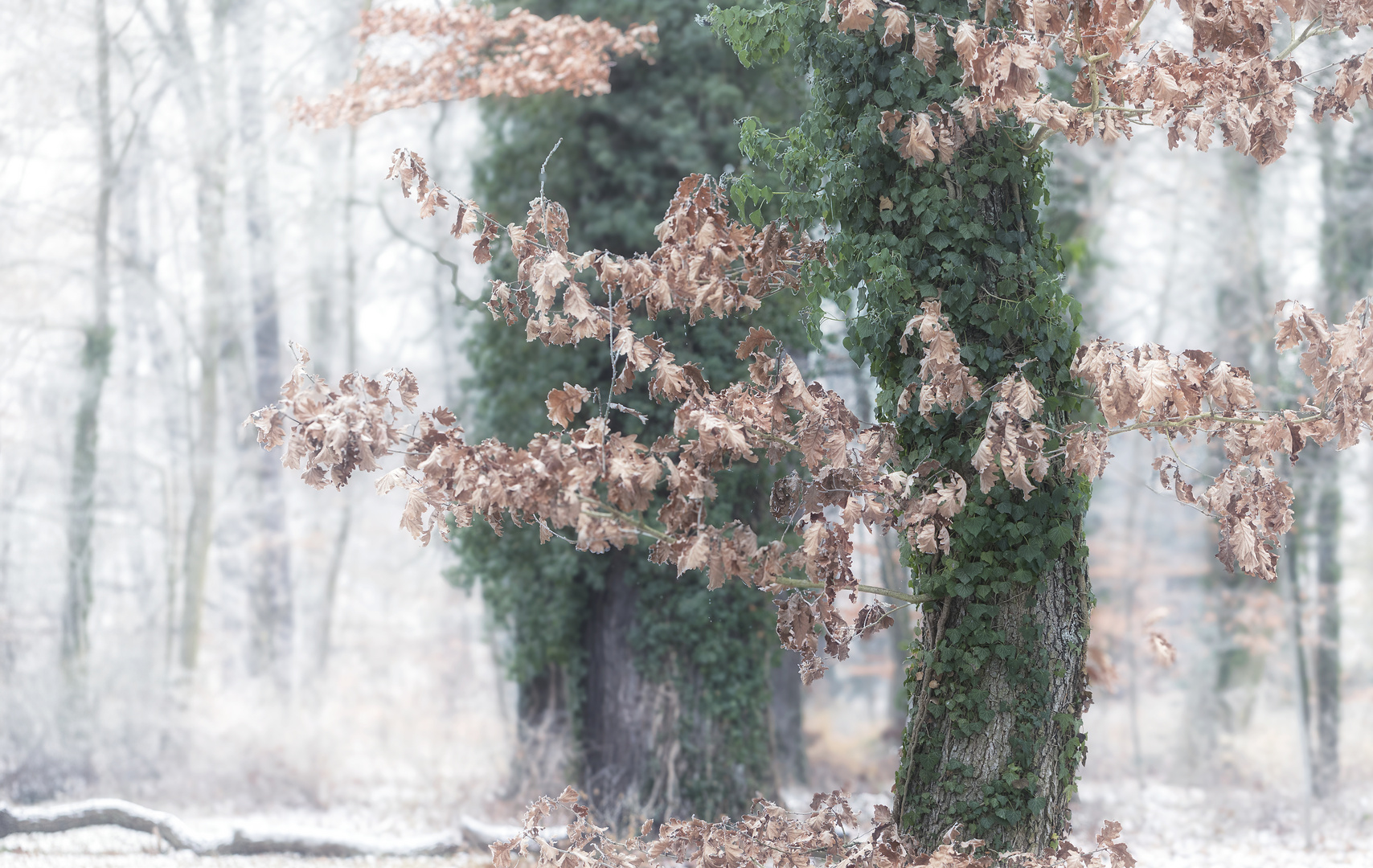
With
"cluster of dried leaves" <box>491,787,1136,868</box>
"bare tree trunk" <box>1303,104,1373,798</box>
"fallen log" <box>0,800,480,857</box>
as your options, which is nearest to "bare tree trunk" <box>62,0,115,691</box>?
"fallen log" <box>0,800,480,857</box>

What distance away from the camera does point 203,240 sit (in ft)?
50.0

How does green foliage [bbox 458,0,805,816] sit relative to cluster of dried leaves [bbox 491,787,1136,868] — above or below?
above

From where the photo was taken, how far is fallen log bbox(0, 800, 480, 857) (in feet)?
27.6

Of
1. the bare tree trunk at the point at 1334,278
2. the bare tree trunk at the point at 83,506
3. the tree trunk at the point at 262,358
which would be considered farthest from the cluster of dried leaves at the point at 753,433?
the tree trunk at the point at 262,358

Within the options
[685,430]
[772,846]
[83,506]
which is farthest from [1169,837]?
[83,506]

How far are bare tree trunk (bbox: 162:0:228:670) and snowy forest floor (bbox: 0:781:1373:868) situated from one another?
201 inches

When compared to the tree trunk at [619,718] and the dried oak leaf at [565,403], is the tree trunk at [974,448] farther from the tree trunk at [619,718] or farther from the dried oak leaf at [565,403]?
the tree trunk at [619,718]

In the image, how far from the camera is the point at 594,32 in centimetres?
833

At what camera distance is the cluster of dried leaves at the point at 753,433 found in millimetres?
3168

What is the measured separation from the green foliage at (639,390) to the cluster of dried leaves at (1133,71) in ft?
14.7

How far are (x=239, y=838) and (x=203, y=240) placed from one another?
381 inches

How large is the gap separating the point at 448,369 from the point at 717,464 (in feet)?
44.9

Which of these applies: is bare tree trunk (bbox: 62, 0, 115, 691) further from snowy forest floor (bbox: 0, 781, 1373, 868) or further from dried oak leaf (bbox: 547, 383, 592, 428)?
dried oak leaf (bbox: 547, 383, 592, 428)

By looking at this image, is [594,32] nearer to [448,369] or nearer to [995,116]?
[995,116]
